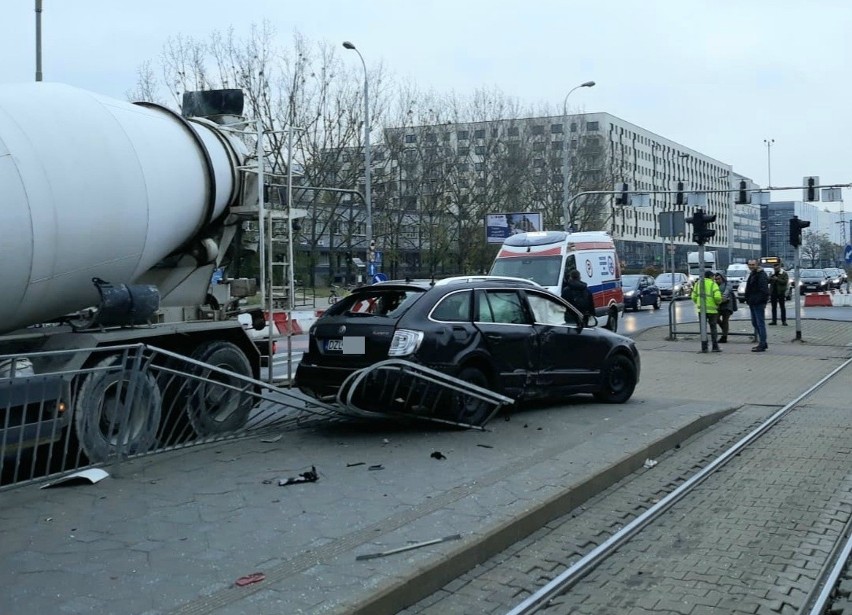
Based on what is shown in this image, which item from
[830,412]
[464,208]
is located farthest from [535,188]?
[830,412]

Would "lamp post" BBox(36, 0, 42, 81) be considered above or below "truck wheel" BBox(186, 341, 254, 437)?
above

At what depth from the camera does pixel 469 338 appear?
30.1 ft

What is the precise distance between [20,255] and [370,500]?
10.5 feet

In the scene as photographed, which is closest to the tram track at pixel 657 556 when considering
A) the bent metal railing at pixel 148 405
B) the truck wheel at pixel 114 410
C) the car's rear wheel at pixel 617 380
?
the bent metal railing at pixel 148 405

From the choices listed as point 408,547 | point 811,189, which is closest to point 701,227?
point 408,547

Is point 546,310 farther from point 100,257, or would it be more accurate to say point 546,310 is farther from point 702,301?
point 702,301

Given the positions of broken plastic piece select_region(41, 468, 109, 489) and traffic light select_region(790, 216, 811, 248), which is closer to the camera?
broken plastic piece select_region(41, 468, 109, 489)

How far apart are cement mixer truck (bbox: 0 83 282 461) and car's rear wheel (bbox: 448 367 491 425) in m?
2.06

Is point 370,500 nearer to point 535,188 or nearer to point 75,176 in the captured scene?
point 75,176

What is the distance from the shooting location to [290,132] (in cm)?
1089

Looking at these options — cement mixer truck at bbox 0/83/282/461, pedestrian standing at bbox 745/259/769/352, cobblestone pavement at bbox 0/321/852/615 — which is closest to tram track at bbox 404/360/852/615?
cobblestone pavement at bbox 0/321/852/615

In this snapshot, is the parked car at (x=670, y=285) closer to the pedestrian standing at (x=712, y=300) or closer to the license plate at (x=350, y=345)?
the pedestrian standing at (x=712, y=300)

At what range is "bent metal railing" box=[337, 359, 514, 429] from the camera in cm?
834

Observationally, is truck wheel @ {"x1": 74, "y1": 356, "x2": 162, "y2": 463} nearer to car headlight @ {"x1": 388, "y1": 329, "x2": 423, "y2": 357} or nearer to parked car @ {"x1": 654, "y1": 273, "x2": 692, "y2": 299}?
Result: car headlight @ {"x1": 388, "y1": 329, "x2": 423, "y2": 357}
